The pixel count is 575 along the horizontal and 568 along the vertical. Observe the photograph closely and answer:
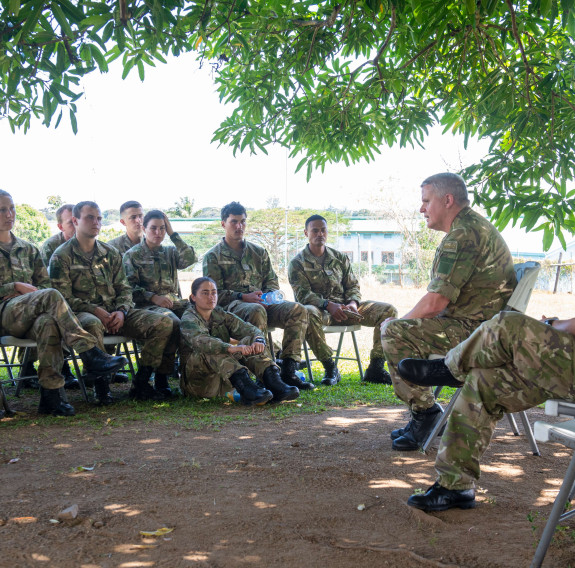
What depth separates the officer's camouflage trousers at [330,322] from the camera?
649cm

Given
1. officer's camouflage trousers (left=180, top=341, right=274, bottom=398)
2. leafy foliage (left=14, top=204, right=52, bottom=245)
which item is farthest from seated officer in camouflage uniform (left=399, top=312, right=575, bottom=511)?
leafy foliage (left=14, top=204, right=52, bottom=245)

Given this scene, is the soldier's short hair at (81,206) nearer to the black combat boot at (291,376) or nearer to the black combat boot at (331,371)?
the black combat boot at (291,376)

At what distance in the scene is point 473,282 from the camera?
12.4 feet

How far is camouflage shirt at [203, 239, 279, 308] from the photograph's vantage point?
258 inches

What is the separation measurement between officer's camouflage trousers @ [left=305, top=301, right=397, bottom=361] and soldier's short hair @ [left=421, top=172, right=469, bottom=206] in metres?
2.68

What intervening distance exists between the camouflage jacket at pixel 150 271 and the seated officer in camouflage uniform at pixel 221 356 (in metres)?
0.69

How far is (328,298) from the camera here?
6988 millimetres

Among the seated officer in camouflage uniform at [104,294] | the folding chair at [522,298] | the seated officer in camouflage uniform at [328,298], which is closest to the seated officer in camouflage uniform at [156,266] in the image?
the seated officer in camouflage uniform at [104,294]

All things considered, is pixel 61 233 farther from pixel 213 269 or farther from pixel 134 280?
pixel 213 269

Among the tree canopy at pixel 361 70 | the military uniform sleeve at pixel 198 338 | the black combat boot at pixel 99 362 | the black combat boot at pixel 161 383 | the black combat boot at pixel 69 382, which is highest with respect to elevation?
the tree canopy at pixel 361 70

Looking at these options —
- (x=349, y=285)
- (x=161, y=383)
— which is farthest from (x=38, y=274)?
(x=349, y=285)

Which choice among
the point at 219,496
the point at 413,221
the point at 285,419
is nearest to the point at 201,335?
the point at 285,419

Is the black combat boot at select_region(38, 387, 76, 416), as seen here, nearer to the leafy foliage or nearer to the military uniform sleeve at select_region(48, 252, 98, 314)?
the military uniform sleeve at select_region(48, 252, 98, 314)

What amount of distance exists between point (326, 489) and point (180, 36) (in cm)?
268
